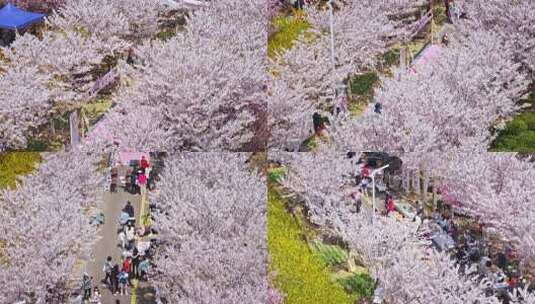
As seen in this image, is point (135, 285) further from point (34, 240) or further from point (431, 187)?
point (431, 187)

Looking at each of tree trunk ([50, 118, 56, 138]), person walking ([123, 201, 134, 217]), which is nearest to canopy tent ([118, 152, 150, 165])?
person walking ([123, 201, 134, 217])

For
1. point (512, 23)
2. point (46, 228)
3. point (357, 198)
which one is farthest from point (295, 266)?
point (512, 23)

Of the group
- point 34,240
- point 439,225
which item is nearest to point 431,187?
point 439,225

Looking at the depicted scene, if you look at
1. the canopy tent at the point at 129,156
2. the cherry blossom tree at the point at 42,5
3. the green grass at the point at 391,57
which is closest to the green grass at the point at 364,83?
the green grass at the point at 391,57

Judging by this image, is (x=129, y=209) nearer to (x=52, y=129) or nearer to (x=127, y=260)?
(x=127, y=260)

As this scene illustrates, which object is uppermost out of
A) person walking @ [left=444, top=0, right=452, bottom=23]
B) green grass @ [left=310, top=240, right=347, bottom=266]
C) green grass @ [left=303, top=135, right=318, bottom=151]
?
person walking @ [left=444, top=0, right=452, bottom=23]

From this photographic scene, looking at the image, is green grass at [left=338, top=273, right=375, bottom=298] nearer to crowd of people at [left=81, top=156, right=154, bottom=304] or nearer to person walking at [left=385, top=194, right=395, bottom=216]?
person walking at [left=385, top=194, right=395, bottom=216]
